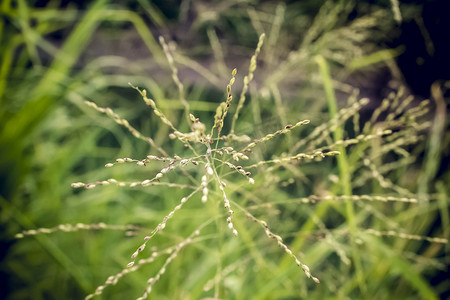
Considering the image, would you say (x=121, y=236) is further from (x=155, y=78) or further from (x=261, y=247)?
(x=155, y=78)

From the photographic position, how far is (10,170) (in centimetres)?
118

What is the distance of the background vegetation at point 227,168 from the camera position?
105 cm

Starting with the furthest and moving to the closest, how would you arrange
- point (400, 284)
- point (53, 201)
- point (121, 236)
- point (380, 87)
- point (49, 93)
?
point (380, 87) < point (400, 284) < point (121, 236) < point (53, 201) < point (49, 93)

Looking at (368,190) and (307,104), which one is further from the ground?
(307,104)

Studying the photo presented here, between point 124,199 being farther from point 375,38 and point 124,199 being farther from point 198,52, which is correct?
point 375,38

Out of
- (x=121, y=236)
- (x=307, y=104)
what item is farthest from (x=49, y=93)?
(x=307, y=104)

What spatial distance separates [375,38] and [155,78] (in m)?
1.27

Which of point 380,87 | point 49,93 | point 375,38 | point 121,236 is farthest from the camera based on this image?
point 380,87

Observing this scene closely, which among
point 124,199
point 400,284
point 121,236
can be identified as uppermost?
point 124,199

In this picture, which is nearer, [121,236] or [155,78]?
[121,236]

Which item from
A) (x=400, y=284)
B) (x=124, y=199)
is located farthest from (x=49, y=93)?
(x=400, y=284)

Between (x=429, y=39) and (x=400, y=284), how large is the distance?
114cm

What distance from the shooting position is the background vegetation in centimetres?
105

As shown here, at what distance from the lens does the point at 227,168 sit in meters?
1.00
